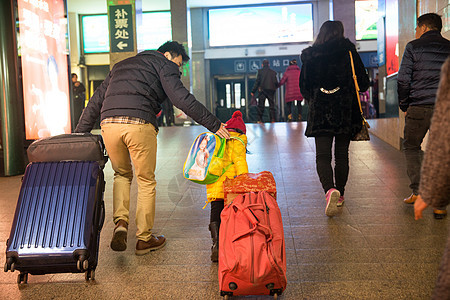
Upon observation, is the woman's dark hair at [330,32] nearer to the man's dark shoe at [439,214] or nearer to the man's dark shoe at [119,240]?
the man's dark shoe at [439,214]

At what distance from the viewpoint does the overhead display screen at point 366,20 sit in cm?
2220

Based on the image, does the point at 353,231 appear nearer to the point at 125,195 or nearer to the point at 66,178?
the point at 125,195

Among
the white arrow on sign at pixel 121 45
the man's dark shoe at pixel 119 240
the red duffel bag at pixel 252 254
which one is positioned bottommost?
the man's dark shoe at pixel 119 240

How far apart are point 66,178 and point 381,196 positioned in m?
3.58

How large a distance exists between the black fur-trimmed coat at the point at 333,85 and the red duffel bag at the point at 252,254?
6.71 feet

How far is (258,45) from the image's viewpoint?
74.5ft

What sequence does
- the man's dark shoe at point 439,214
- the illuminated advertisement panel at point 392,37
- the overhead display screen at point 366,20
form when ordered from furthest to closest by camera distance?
1. the overhead display screen at point 366,20
2. the illuminated advertisement panel at point 392,37
3. the man's dark shoe at point 439,214

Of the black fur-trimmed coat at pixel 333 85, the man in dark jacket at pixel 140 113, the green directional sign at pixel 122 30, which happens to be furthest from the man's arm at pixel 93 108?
the green directional sign at pixel 122 30

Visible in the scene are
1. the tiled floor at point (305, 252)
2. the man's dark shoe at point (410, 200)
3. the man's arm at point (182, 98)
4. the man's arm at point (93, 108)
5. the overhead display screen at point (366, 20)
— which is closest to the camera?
the tiled floor at point (305, 252)

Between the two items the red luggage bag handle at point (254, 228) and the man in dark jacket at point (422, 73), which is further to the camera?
the man in dark jacket at point (422, 73)

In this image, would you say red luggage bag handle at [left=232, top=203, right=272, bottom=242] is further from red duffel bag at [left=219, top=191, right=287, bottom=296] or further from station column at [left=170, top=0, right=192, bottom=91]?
station column at [left=170, top=0, right=192, bottom=91]

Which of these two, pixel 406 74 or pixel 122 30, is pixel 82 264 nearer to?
pixel 406 74

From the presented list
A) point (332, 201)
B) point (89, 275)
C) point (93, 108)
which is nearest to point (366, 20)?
point (332, 201)

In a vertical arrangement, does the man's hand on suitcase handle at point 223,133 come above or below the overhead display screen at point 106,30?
below
